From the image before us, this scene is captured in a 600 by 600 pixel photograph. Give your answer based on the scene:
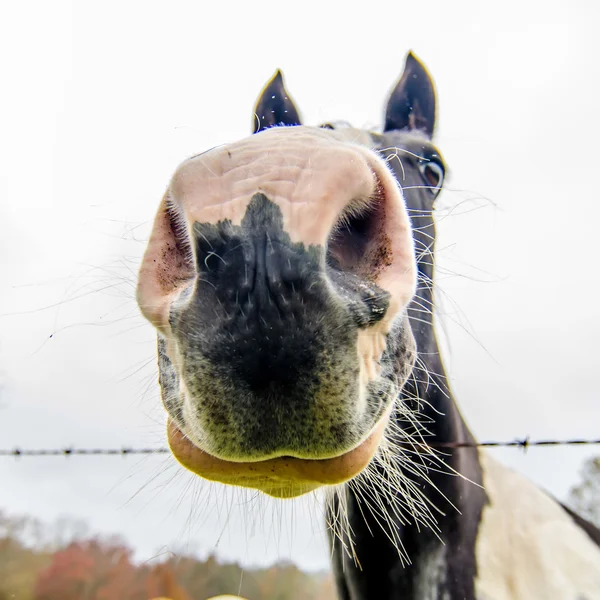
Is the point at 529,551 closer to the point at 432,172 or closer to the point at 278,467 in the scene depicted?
the point at 278,467

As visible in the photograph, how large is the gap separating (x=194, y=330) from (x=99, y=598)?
28.0 meters

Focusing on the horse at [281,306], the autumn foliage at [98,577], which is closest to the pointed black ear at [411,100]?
the horse at [281,306]

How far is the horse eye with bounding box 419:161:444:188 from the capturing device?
2.06 metres

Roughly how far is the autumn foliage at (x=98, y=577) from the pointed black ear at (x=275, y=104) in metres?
17.8

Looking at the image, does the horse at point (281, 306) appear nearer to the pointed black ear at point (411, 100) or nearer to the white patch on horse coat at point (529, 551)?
the white patch on horse coat at point (529, 551)

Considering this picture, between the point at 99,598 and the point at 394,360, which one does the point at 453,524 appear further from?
the point at 99,598

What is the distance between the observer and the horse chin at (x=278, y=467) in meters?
0.98

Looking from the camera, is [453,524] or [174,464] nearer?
[174,464]

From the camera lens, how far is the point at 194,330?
87 cm

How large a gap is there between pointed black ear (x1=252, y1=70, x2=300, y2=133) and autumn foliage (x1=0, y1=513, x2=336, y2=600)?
17.8 metres

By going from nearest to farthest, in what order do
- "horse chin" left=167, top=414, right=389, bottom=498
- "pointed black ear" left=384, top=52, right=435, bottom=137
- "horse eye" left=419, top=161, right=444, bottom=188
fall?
1. "horse chin" left=167, top=414, right=389, bottom=498
2. "horse eye" left=419, top=161, right=444, bottom=188
3. "pointed black ear" left=384, top=52, right=435, bottom=137

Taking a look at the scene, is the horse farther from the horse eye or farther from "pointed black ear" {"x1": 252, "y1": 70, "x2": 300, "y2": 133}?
"pointed black ear" {"x1": 252, "y1": 70, "x2": 300, "y2": 133}

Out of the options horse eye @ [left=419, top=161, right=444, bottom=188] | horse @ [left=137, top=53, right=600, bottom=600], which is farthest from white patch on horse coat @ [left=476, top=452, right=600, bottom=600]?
horse eye @ [left=419, top=161, right=444, bottom=188]

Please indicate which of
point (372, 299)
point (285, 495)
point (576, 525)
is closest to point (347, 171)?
point (372, 299)
